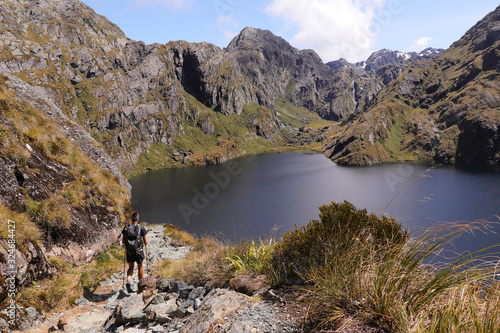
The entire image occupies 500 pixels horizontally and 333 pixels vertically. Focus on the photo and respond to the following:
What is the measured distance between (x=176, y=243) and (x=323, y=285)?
28658 millimetres

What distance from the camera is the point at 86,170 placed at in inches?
781

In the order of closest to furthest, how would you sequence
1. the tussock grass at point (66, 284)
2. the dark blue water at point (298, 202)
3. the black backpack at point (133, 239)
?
the tussock grass at point (66, 284) < the black backpack at point (133, 239) < the dark blue water at point (298, 202)

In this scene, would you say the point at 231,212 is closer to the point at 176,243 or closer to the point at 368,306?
the point at 176,243

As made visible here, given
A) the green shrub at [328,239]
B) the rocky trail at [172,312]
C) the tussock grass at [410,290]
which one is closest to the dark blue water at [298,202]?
the rocky trail at [172,312]

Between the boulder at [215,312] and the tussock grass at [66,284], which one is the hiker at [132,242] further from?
the boulder at [215,312]

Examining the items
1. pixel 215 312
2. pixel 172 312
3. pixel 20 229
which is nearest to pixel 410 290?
pixel 215 312

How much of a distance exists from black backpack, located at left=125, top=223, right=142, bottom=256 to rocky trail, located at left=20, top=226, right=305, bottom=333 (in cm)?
152

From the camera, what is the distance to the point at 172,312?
7.07 m

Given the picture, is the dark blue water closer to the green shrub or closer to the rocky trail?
the rocky trail

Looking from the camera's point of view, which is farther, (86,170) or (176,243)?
(176,243)

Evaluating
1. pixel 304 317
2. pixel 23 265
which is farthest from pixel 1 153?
pixel 304 317

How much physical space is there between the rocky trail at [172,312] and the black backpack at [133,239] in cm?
152

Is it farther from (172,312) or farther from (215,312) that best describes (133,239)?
(215,312)

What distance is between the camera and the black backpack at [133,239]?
11.6 metres
